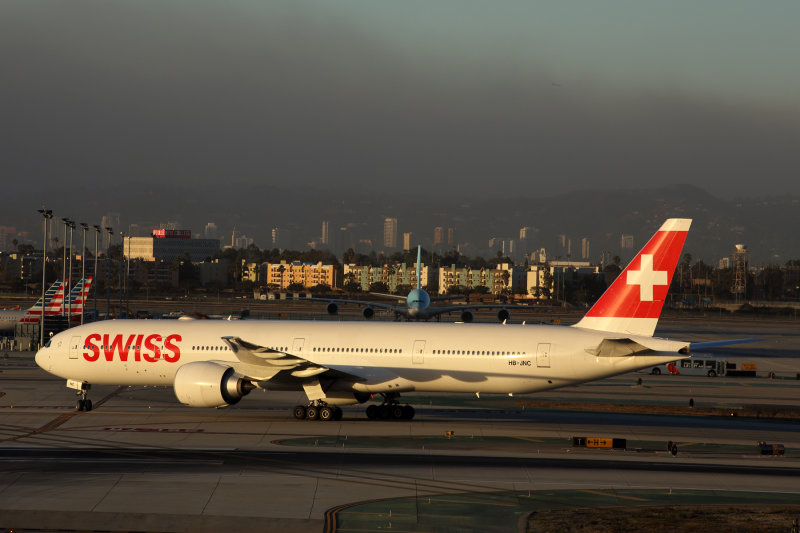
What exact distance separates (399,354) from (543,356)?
219 inches

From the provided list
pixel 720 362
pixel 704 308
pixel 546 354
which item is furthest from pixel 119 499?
pixel 704 308

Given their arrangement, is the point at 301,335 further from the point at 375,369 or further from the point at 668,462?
the point at 668,462

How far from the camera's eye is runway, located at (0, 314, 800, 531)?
68.4ft

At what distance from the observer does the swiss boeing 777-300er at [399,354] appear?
33.7 meters

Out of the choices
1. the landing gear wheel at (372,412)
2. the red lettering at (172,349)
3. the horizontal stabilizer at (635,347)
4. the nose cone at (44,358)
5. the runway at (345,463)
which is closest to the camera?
the runway at (345,463)

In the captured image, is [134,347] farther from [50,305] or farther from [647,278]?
[50,305]

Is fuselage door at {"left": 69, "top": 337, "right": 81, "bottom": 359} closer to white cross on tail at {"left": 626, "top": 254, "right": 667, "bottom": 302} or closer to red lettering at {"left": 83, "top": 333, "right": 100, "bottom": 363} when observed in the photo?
red lettering at {"left": 83, "top": 333, "right": 100, "bottom": 363}

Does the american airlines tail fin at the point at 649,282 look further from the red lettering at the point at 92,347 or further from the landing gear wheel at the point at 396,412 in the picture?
the red lettering at the point at 92,347

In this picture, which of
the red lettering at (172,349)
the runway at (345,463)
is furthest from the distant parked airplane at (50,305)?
the red lettering at (172,349)

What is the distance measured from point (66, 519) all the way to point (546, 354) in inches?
773

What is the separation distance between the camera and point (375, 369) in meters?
35.2

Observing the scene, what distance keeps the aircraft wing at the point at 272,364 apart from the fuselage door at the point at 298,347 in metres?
0.96

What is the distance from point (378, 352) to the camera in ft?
116

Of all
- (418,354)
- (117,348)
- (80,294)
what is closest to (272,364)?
(418,354)
